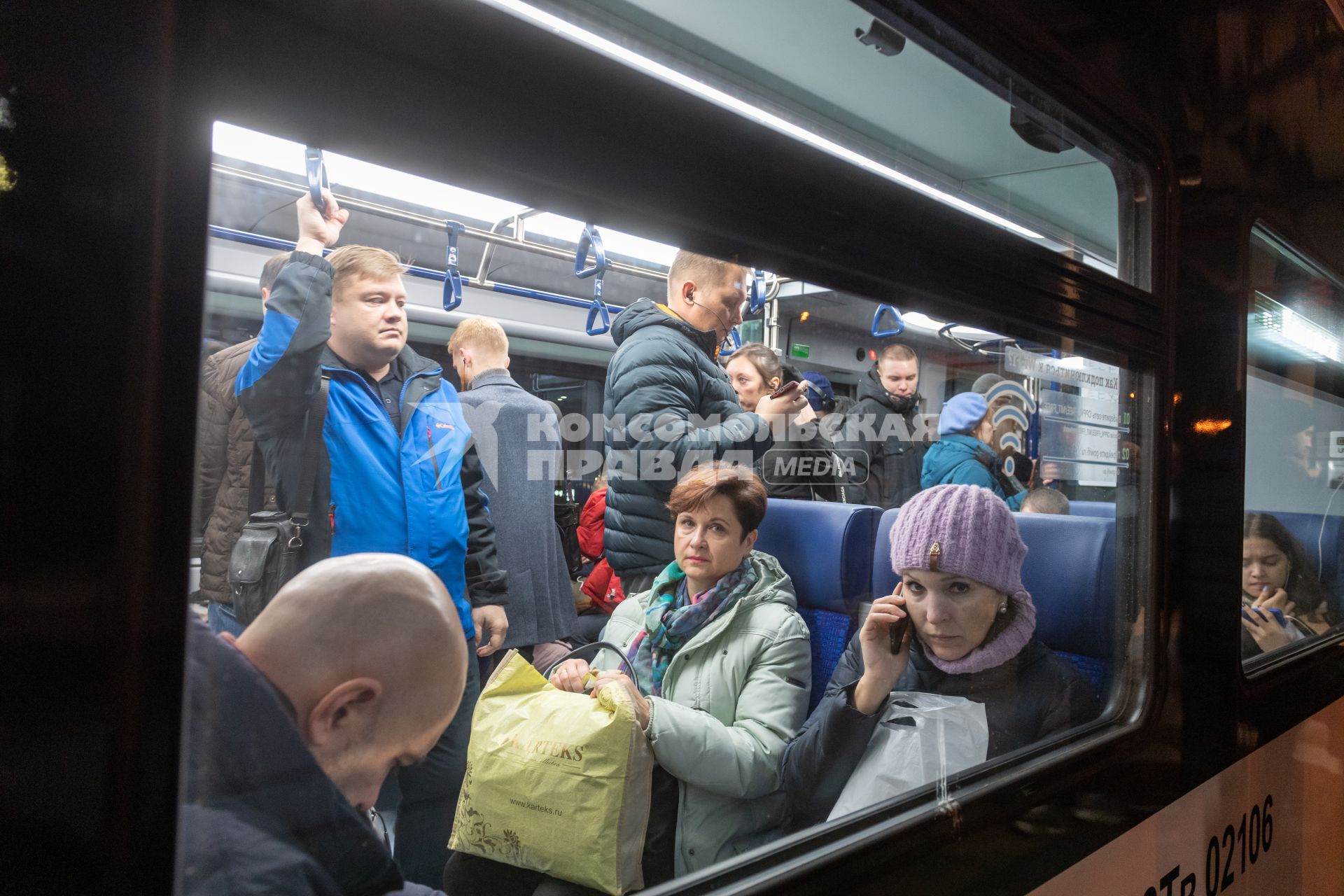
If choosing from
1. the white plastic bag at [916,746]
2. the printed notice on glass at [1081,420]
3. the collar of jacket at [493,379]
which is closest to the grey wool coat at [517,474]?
the collar of jacket at [493,379]

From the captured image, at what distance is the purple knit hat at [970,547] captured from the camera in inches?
63.6

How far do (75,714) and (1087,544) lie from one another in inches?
67.5

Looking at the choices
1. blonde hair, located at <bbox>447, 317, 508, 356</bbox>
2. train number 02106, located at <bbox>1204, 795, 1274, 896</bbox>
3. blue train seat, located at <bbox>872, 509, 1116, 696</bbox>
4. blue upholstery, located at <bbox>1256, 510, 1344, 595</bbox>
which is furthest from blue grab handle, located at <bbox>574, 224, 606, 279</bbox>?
blue upholstery, located at <bbox>1256, 510, 1344, 595</bbox>

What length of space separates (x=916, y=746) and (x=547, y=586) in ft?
2.43

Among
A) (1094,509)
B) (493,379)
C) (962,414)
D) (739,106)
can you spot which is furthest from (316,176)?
(1094,509)

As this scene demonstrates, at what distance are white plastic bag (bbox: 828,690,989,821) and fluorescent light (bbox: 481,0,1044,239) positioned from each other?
31.0 inches

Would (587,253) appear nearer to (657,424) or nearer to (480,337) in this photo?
(480,337)

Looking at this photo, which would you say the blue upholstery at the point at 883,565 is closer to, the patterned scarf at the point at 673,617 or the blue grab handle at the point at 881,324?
the patterned scarf at the point at 673,617

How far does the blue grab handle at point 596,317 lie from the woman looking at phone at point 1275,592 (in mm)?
1543

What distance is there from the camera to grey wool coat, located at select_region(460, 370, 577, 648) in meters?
0.97

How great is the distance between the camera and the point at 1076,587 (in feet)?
6.09

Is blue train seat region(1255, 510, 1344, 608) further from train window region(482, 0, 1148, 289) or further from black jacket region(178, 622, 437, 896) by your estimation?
black jacket region(178, 622, 437, 896)

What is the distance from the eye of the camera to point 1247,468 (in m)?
2.16

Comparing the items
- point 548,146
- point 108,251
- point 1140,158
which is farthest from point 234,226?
point 1140,158
